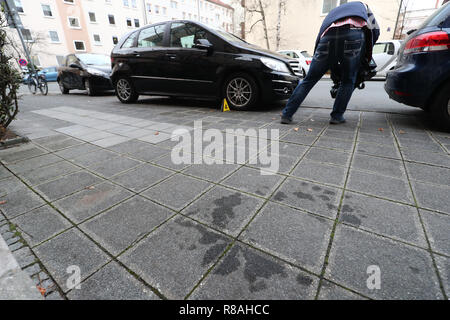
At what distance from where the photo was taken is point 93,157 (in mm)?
2771

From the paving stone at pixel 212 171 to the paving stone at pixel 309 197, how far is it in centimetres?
56

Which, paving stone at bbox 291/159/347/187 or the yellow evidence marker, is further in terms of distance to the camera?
the yellow evidence marker

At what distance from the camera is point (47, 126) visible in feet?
14.2

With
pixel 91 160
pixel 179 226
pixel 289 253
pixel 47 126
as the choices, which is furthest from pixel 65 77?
pixel 289 253

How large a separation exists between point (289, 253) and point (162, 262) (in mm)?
701

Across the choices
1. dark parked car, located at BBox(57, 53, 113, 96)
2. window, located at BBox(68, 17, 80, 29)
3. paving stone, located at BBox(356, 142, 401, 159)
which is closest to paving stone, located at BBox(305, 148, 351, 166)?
paving stone, located at BBox(356, 142, 401, 159)

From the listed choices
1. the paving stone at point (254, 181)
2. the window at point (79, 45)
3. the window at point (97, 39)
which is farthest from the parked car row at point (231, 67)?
the window at point (97, 39)

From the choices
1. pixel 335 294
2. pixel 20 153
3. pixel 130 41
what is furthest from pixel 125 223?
pixel 130 41

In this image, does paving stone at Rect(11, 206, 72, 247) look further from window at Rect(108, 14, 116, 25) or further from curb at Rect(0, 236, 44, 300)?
window at Rect(108, 14, 116, 25)

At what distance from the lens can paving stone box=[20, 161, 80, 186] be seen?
224 cm

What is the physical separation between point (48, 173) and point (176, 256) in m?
1.93

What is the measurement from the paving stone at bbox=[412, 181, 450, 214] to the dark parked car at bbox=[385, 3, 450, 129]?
2.01m

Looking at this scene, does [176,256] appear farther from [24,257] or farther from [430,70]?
[430,70]

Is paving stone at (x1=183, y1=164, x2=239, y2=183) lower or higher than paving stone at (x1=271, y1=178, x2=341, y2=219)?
lower
